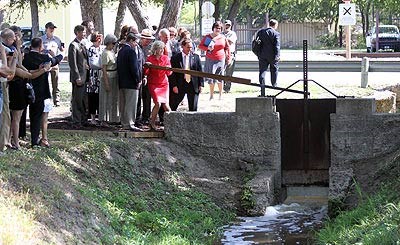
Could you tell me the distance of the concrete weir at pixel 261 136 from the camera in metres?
17.7

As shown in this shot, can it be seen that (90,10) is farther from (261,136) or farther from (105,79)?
(261,136)

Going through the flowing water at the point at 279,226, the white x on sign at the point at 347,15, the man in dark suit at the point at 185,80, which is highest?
the white x on sign at the point at 347,15

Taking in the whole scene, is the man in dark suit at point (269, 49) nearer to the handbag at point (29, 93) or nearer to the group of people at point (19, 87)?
the group of people at point (19, 87)

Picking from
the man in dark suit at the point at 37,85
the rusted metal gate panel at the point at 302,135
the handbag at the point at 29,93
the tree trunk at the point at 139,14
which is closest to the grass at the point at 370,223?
the rusted metal gate panel at the point at 302,135

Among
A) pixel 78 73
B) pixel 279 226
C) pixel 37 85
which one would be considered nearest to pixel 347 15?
pixel 78 73

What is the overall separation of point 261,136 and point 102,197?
5.09 meters

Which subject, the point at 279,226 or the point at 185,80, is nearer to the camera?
the point at 279,226

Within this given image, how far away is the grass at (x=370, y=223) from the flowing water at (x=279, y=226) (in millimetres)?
424

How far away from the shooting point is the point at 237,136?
59.3 ft

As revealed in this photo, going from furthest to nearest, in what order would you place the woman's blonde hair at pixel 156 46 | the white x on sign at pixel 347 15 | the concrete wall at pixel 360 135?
1. the white x on sign at pixel 347 15
2. the concrete wall at pixel 360 135
3. the woman's blonde hair at pixel 156 46

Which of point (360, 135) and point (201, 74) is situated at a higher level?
point (201, 74)

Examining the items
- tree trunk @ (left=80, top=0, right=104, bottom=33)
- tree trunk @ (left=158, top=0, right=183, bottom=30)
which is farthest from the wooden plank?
tree trunk @ (left=80, top=0, right=104, bottom=33)

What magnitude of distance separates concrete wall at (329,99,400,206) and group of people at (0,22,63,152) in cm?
535

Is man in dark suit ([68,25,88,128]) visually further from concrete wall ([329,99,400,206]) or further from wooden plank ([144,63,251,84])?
concrete wall ([329,99,400,206])
